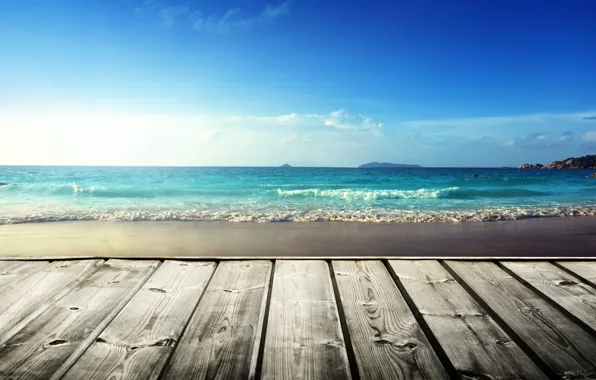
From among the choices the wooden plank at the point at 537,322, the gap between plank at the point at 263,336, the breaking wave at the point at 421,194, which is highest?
the wooden plank at the point at 537,322

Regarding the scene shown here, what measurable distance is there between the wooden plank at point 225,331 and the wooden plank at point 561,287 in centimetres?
142

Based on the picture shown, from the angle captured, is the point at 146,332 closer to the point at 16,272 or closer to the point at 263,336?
the point at 263,336

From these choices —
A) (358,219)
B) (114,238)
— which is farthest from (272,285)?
(358,219)

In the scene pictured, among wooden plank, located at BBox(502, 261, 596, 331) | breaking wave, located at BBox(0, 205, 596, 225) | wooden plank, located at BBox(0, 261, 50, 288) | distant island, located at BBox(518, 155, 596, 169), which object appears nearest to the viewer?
wooden plank, located at BBox(502, 261, 596, 331)

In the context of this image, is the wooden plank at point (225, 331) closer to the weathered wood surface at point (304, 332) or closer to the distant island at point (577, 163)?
the weathered wood surface at point (304, 332)

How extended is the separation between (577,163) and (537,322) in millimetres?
90530

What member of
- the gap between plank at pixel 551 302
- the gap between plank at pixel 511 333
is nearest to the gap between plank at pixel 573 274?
the gap between plank at pixel 551 302

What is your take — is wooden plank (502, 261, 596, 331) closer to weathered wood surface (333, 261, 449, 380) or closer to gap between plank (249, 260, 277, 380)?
weathered wood surface (333, 261, 449, 380)

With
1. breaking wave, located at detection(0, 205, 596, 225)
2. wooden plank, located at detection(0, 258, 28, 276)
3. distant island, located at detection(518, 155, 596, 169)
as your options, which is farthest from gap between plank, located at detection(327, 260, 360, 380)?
distant island, located at detection(518, 155, 596, 169)

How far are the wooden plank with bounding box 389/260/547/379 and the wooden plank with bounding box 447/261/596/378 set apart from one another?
8 cm

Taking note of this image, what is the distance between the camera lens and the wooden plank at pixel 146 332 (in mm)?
1228

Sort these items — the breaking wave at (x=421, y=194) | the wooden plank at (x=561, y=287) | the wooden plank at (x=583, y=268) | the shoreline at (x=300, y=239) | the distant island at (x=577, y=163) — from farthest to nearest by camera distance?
the distant island at (x=577, y=163) → the breaking wave at (x=421, y=194) → the shoreline at (x=300, y=239) → the wooden plank at (x=583, y=268) → the wooden plank at (x=561, y=287)

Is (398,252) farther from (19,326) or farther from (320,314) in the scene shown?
(19,326)

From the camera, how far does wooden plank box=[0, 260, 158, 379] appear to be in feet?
4.11
